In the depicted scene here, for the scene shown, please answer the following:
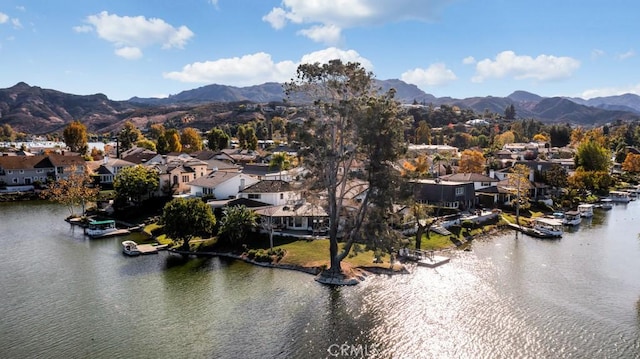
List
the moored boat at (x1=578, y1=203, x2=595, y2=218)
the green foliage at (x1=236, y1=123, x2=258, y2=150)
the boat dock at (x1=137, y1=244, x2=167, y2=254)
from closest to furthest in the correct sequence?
the boat dock at (x1=137, y1=244, x2=167, y2=254)
the moored boat at (x1=578, y1=203, x2=595, y2=218)
the green foliage at (x1=236, y1=123, x2=258, y2=150)

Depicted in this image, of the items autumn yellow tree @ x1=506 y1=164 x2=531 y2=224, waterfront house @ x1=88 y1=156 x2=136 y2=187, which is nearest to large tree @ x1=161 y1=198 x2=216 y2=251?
autumn yellow tree @ x1=506 y1=164 x2=531 y2=224

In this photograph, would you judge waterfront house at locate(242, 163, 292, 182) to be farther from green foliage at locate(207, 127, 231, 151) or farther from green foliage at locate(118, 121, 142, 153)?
green foliage at locate(118, 121, 142, 153)

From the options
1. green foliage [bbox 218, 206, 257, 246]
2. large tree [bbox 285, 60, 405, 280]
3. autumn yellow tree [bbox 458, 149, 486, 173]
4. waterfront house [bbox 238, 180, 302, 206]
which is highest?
large tree [bbox 285, 60, 405, 280]

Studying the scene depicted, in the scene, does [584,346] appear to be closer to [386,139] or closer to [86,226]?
[386,139]

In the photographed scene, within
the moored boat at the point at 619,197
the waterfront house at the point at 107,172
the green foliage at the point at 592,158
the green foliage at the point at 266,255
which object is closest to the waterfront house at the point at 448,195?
the green foliage at the point at 266,255

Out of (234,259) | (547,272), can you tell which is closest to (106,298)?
(234,259)
